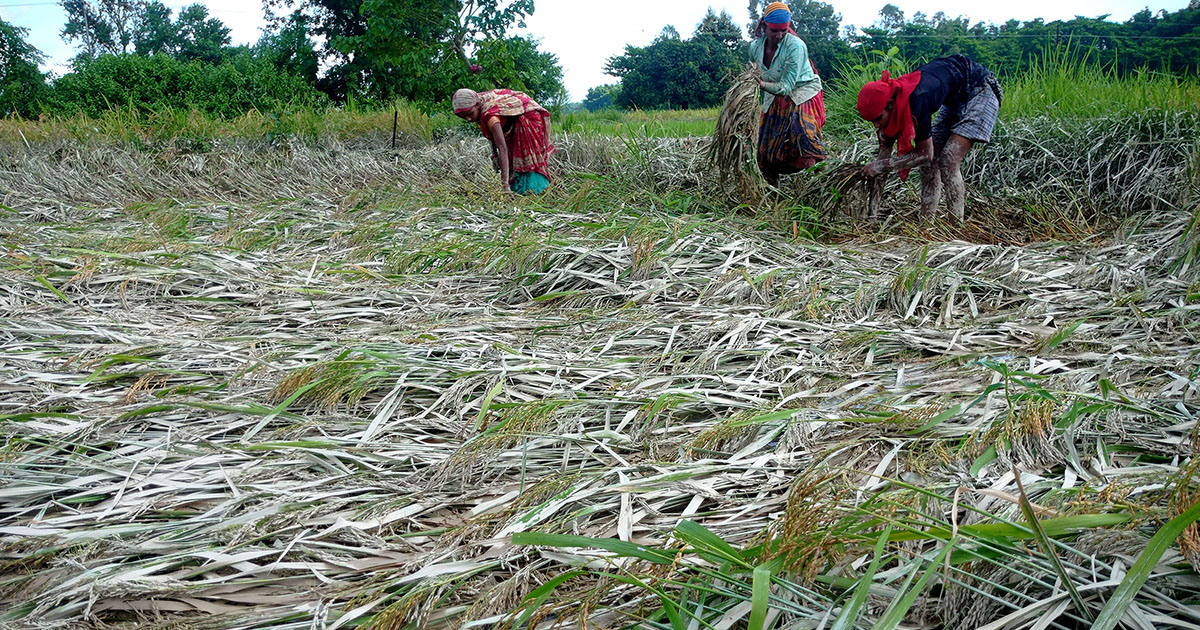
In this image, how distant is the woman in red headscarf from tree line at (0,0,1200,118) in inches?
50.1

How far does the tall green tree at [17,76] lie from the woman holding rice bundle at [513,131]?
71.8ft

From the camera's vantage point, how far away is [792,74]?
4.36 m

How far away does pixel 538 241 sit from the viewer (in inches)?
138

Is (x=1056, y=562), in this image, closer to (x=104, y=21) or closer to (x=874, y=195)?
(x=874, y=195)

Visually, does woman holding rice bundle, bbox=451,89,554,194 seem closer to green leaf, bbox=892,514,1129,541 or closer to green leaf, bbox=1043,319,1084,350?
green leaf, bbox=1043,319,1084,350

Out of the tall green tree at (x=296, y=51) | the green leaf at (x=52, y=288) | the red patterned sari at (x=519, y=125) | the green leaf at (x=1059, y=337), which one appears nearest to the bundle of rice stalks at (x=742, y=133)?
the red patterned sari at (x=519, y=125)

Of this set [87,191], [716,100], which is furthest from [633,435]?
[716,100]

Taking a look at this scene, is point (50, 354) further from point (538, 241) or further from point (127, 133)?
point (127, 133)

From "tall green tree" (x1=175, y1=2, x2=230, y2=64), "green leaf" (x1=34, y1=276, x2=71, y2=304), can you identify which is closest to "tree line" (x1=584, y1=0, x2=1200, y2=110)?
"tall green tree" (x1=175, y1=2, x2=230, y2=64)

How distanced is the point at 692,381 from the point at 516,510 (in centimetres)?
79

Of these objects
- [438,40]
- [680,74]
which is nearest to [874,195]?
[438,40]

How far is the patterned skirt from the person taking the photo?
175 inches

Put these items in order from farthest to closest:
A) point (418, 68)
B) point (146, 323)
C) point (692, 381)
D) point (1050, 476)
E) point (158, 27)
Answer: point (158, 27) → point (418, 68) → point (146, 323) → point (692, 381) → point (1050, 476)

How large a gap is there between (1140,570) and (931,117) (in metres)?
3.44
